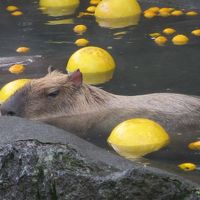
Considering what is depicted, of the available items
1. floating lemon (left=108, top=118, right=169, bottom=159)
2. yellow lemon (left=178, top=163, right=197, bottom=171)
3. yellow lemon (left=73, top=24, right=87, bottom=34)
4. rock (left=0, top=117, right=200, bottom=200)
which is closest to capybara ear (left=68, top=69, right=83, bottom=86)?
floating lemon (left=108, top=118, right=169, bottom=159)

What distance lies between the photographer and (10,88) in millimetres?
9086

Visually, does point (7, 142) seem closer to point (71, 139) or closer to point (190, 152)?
point (71, 139)

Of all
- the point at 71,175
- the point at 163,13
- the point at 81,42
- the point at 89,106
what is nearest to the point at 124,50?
the point at 81,42

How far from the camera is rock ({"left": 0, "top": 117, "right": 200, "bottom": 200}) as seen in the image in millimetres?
5312

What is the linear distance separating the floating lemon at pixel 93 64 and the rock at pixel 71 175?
13.0 ft

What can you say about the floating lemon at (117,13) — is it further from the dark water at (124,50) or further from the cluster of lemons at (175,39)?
the cluster of lemons at (175,39)

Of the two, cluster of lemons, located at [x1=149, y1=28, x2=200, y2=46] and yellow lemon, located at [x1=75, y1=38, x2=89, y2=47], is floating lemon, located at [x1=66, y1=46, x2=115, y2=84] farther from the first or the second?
cluster of lemons, located at [x1=149, y1=28, x2=200, y2=46]

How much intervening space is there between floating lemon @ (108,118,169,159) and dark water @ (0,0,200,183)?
1.80m

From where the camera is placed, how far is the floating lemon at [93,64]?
32.0 ft

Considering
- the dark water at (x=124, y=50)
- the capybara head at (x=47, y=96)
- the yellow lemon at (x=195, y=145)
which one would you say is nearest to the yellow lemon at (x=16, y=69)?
the dark water at (x=124, y=50)

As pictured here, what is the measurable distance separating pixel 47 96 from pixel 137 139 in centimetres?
165

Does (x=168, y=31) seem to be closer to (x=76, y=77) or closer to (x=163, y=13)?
(x=163, y=13)

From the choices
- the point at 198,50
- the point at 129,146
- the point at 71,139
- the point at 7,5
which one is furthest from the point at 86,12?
the point at 71,139

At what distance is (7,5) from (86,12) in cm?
157
